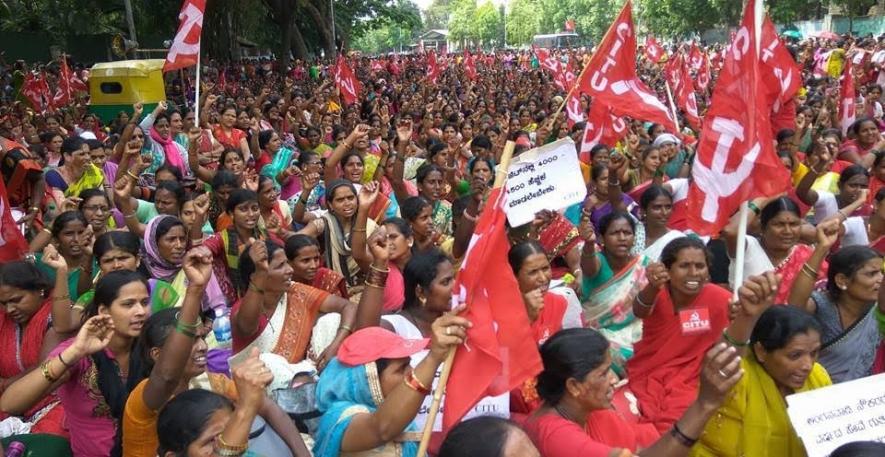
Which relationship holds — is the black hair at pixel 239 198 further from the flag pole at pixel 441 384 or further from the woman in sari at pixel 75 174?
the flag pole at pixel 441 384

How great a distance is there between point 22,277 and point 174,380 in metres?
1.23

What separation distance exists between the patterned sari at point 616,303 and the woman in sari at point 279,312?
4.30ft

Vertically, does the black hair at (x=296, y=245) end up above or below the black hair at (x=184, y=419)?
below

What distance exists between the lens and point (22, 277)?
10.9ft

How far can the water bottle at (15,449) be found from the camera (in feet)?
9.21

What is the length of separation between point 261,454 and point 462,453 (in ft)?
2.59

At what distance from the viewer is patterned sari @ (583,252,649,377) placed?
3965 millimetres

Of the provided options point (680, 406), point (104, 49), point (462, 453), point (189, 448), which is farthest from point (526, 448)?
point (104, 49)

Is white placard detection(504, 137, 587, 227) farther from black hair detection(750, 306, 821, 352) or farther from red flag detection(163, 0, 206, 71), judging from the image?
red flag detection(163, 0, 206, 71)

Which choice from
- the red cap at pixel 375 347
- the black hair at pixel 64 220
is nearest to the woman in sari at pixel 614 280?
the red cap at pixel 375 347

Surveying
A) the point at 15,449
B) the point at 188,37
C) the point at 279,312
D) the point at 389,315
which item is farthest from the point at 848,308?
the point at 188,37

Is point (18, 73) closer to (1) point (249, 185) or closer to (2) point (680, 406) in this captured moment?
(1) point (249, 185)

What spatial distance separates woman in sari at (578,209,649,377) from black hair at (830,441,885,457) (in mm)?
1887

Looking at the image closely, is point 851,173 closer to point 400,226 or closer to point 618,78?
point 618,78
